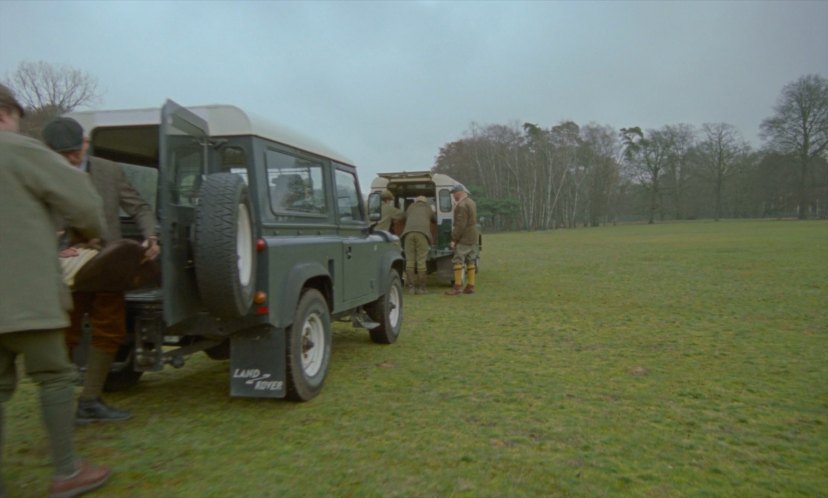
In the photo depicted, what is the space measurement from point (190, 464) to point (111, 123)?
2518 millimetres

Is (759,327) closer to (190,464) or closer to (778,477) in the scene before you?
(778,477)

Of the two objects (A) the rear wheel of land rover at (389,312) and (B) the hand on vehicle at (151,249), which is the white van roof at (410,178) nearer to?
(A) the rear wheel of land rover at (389,312)

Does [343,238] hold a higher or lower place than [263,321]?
higher

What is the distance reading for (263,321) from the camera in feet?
12.4

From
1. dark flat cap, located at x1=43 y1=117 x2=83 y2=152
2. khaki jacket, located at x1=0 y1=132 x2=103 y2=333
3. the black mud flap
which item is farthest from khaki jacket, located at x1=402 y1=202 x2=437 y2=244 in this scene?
khaki jacket, located at x1=0 y1=132 x2=103 y2=333

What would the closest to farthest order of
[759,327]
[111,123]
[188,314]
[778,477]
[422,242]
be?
[778,477] → [188,314] → [111,123] → [759,327] → [422,242]

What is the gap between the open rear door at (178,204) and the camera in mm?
3312

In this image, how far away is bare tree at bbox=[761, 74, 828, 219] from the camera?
53.6 meters

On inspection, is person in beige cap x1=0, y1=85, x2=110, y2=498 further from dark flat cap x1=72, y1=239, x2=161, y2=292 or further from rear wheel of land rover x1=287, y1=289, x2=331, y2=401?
rear wheel of land rover x1=287, y1=289, x2=331, y2=401

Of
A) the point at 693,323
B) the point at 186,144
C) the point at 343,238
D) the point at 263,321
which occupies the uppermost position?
the point at 186,144

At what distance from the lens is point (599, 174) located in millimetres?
72312

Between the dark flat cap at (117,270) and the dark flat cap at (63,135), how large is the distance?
0.60m

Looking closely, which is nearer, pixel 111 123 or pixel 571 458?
pixel 571 458

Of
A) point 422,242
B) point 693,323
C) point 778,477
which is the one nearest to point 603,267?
point 422,242
